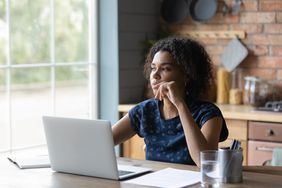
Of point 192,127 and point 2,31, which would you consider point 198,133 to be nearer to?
point 192,127

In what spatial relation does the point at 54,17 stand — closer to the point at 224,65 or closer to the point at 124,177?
the point at 224,65

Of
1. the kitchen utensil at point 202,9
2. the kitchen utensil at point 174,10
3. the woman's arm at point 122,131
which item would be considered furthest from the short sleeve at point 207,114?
the kitchen utensil at point 174,10

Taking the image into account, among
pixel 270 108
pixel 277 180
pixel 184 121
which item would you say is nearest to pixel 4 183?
pixel 184 121

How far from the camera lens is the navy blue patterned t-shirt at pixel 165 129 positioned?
9.59ft

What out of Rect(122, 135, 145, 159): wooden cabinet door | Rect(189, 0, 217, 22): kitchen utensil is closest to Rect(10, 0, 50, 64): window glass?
Rect(122, 135, 145, 159): wooden cabinet door

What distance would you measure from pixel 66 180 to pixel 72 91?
2.19 metres

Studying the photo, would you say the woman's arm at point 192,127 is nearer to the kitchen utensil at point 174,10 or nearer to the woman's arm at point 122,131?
the woman's arm at point 122,131

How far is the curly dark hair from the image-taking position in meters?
3.04

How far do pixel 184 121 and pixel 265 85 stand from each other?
6.39 ft

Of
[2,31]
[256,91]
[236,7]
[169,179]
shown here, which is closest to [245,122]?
[256,91]

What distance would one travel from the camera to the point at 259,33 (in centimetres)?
468

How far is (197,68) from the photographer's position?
311 centimetres

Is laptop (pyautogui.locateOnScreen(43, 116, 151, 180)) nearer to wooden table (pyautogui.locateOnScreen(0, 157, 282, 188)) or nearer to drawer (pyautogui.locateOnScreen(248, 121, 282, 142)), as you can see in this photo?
wooden table (pyautogui.locateOnScreen(0, 157, 282, 188))

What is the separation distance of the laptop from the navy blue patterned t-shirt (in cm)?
27
